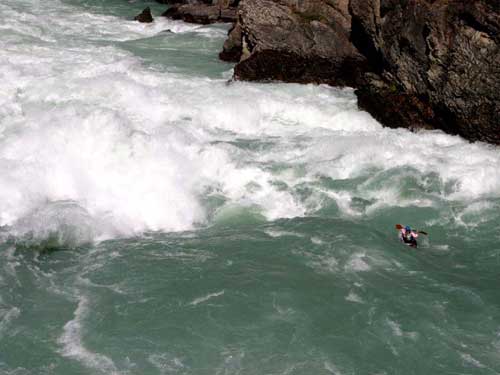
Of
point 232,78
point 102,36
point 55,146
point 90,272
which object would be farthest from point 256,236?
point 102,36

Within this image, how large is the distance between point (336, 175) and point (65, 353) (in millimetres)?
7828

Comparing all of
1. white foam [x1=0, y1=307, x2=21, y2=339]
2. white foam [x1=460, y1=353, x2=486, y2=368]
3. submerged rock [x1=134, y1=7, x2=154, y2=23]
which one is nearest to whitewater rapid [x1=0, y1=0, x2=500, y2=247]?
white foam [x1=0, y1=307, x2=21, y2=339]

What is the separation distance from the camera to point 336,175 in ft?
47.1

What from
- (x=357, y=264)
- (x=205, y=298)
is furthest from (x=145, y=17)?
(x=205, y=298)

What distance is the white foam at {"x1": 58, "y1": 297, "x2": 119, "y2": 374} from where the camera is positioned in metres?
8.38

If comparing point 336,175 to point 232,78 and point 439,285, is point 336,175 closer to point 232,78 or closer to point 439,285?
point 439,285

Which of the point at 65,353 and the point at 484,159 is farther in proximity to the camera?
the point at 484,159

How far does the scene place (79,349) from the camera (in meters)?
8.70

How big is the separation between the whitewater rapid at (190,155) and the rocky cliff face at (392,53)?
2.07ft

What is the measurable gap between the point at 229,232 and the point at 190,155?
3465 millimetres

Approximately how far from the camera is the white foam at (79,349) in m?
8.38

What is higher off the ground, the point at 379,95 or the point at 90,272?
the point at 379,95

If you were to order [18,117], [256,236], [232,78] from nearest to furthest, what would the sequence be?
[256,236] → [18,117] → [232,78]

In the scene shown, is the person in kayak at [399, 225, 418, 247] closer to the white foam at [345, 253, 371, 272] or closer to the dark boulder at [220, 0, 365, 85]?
the white foam at [345, 253, 371, 272]
